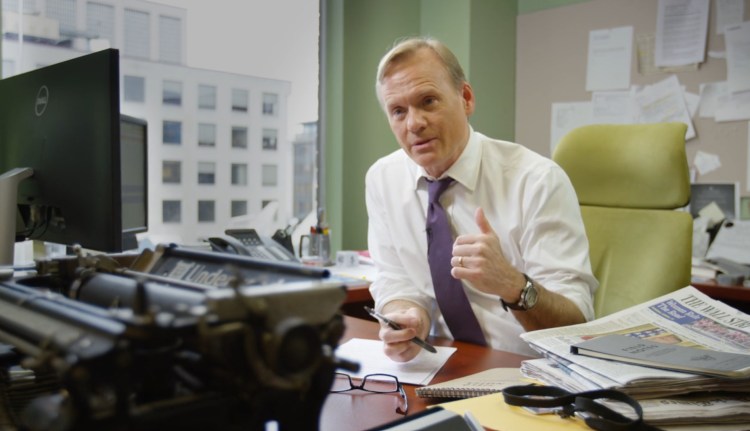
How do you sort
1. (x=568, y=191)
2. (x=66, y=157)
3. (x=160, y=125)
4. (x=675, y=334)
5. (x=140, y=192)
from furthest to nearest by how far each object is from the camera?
(x=160, y=125) → (x=140, y=192) → (x=568, y=191) → (x=66, y=157) → (x=675, y=334)

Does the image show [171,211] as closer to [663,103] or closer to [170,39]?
[170,39]

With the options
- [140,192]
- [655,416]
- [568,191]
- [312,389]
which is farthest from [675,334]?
[140,192]

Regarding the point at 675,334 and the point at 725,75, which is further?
the point at 725,75

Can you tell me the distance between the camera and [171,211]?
8.66ft

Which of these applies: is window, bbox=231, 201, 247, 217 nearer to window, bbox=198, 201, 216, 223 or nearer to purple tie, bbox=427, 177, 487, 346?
window, bbox=198, 201, 216, 223

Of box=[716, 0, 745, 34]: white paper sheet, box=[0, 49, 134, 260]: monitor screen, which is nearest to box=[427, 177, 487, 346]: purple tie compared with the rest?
box=[0, 49, 134, 260]: monitor screen

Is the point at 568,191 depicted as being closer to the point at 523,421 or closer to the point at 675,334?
the point at 675,334

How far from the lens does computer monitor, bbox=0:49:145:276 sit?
1.12 metres

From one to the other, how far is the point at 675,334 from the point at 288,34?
8.15 feet

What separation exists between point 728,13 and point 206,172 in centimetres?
243

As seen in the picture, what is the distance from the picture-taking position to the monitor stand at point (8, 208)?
125 cm

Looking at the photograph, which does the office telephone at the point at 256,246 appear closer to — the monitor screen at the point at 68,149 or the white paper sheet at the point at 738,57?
the monitor screen at the point at 68,149

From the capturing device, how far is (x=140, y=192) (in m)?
2.10

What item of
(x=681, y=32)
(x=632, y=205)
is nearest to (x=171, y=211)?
(x=632, y=205)
